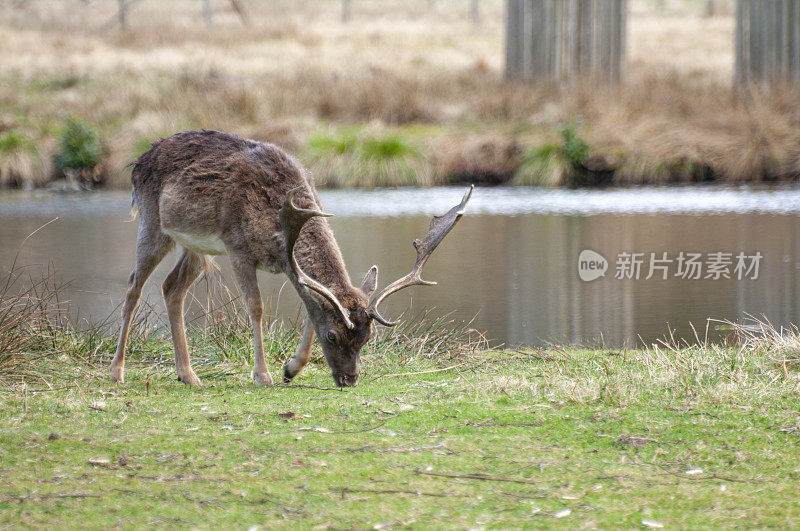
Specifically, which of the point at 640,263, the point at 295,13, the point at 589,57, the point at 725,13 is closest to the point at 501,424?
the point at 640,263

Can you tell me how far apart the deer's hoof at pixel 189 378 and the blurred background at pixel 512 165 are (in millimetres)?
2652

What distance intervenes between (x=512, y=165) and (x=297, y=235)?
48.0 ft

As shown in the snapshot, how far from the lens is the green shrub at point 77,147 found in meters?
20.0

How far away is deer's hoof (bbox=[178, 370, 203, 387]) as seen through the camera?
6684 mm

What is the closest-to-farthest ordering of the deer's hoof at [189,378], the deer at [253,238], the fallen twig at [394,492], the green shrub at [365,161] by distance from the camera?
the fallen twig at [394,492] < the deer at [253,238] < the deer's hoof at [189,378] < the green shrub at [365,161]

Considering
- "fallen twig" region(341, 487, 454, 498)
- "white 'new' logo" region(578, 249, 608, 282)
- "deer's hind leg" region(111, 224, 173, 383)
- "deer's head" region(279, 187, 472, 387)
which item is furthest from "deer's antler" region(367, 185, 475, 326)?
"white 'new' logo" region(578, 249, 608, 282)

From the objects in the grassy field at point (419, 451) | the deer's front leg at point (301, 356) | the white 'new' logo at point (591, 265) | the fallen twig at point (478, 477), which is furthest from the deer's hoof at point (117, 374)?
the white 'new' logo at point (591, 265)

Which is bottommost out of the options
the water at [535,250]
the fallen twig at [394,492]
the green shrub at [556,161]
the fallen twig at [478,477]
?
the water at [535,250]

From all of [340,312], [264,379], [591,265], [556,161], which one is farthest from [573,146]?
[340,312]

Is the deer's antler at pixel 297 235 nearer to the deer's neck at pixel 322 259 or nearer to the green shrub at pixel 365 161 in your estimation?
the deer's neck at pixel 322 259

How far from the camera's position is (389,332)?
8227mm

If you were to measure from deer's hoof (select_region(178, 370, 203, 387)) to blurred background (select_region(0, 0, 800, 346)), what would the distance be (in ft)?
8.70

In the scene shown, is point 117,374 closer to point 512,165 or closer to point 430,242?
point 430,242

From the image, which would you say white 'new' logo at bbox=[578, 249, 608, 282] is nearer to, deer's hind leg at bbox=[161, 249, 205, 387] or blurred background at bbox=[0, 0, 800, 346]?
blurred background at bbox=[0, 0, 800, 346]
